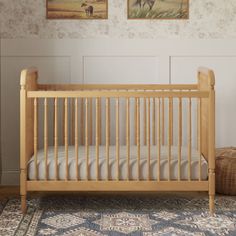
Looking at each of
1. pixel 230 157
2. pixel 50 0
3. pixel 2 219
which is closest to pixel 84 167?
pixel 2 219

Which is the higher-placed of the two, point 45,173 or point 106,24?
point 106,24

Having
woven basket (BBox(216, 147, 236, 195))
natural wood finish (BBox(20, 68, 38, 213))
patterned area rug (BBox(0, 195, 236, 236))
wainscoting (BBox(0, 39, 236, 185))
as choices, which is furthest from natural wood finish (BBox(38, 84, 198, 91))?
patterned area rug (BBox(0, 195, 236, 236))

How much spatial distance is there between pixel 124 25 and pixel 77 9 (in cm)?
35

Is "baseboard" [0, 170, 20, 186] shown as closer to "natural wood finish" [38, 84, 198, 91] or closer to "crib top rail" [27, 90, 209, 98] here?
"natural wood finish" [38, 84, 198, 91]

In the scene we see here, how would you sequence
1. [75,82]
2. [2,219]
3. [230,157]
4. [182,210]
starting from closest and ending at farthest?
[2,219] < [182,210] < [230,157] < [75,82]

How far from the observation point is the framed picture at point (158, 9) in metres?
3.82

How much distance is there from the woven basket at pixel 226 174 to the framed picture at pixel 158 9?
1026mm

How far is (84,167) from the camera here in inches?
121

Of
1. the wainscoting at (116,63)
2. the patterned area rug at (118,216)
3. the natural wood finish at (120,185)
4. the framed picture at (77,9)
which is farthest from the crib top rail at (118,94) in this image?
the framed picture at (77,9)

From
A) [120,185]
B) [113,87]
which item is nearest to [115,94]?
[120,185]

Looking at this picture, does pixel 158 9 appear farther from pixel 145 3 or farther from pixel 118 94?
pixel 118 94

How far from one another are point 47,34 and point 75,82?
0.39 metres

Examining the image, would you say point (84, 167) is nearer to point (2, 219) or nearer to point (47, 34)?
point (2, 219)

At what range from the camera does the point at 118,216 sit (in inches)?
119
